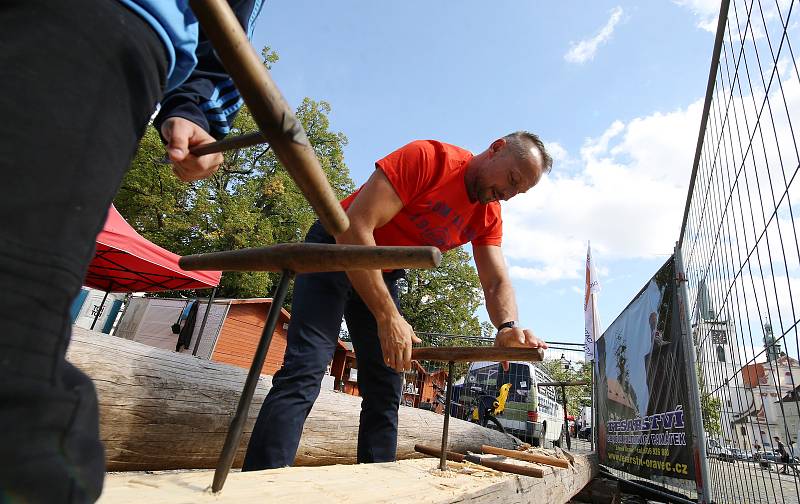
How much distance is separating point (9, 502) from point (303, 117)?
785 inches

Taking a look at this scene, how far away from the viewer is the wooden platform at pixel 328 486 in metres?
0.80

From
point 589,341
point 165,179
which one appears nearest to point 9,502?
point 589,341

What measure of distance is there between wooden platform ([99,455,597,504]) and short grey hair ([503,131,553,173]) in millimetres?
1406

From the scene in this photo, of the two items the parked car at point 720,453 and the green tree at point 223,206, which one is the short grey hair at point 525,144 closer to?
the parked car at point 720,453

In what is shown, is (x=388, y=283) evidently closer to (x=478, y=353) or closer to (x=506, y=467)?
(x=478, y=353)

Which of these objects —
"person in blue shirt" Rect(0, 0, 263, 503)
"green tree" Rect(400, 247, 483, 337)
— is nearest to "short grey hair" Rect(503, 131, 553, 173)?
"person in blue shirt" Rect(0, 0, 263, 503)

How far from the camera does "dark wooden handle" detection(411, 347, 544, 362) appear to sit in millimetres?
A: 1624

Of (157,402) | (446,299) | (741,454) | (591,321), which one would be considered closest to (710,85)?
(741,454)

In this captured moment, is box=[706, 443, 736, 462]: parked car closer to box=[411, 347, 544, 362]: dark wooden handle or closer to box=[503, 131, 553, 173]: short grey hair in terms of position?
box=[411, 347, 544, 362]: dark wooden handle

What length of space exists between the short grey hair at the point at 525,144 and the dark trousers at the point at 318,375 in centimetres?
84

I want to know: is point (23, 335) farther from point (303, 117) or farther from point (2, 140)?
point (303, 117)

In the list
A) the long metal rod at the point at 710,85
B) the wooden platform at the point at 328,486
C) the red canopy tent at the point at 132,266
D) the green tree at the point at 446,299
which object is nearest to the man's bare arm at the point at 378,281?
the wooden platform at the point at 328,486

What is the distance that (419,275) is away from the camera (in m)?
22.5

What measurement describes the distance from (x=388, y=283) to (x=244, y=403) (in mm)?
1334
